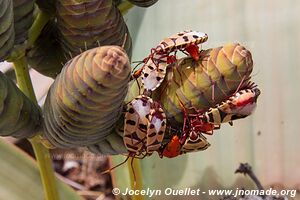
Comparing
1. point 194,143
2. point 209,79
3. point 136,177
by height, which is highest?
point 209,79

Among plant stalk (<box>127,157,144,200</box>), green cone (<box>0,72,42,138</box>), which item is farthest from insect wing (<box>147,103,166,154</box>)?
plant stalk (<box>127,157,144,200</box>)

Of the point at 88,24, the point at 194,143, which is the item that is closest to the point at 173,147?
the point at 194,143

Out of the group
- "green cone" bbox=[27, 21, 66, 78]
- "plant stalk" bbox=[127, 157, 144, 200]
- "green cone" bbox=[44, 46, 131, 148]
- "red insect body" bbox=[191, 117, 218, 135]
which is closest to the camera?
"green cone" bbox=[44, 46, 131, 148]

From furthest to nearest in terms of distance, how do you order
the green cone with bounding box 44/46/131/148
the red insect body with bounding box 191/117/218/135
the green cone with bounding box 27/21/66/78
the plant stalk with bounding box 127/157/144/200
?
the plant stalk with bounding box 127/157/144/200 → the green cone with bounding box 27/21/66/78 → the red insect body with bounding box 191/117/218/135 → the green cone with bounding box 44/46/131/148

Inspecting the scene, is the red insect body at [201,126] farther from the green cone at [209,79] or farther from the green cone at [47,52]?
the green cone at [47,52]

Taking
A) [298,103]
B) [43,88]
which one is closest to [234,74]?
[298,103]

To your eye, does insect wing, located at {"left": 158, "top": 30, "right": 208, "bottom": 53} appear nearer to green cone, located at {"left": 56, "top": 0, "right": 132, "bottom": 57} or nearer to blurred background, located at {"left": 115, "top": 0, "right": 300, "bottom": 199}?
green cone, located at {"left": 56, "top": 0, "right": 132, "bottom": 57}

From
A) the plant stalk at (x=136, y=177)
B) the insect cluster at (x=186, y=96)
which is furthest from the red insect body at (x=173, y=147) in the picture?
the plant stalk at (x=136, y=177)

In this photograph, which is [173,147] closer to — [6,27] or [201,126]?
[201,126]
